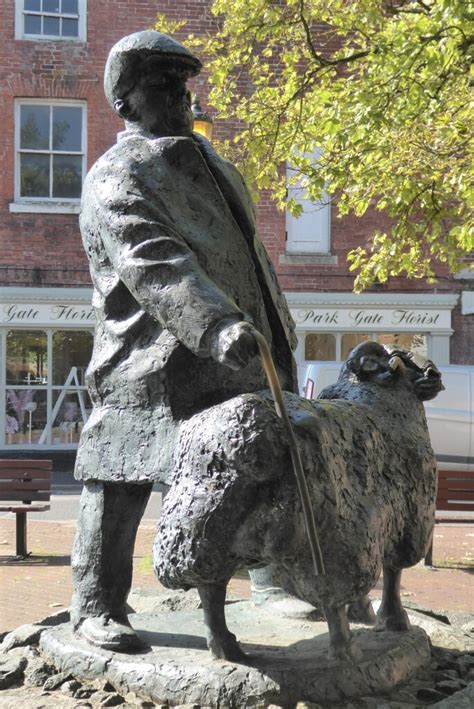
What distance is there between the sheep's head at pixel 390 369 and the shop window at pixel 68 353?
1380 centimetres

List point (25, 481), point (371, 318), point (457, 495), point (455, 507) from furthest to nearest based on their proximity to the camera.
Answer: point (371, 318) → point (25, 481) → point (457, 495) → point (455, 507)

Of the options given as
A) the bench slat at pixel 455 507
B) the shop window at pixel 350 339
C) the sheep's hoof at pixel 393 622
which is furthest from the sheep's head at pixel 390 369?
the shop window at pixel 350 339

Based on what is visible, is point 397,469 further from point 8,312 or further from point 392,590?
point 8,312

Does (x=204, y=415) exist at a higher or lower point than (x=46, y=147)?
lower

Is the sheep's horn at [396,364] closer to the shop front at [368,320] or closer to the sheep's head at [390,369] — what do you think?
the sheep's head at [390,369]

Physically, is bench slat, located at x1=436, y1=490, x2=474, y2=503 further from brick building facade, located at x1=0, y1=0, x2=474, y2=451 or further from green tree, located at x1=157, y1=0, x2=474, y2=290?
brick building facade, located at x1=0, y1=0, x2=474, y2=451

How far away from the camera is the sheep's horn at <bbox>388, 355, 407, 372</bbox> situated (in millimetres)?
3688

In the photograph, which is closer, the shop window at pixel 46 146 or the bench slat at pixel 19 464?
the bench slat at pixel 19 464

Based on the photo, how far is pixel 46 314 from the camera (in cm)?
1703

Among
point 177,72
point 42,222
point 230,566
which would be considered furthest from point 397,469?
point 42,222

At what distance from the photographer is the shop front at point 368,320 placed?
17.5 m

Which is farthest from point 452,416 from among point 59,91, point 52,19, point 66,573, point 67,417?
point 52,19

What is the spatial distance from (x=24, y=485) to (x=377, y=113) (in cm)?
459

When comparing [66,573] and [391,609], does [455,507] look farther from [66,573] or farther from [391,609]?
[391,609]
